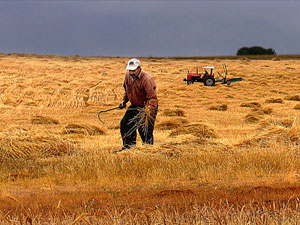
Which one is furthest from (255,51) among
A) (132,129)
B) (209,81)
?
(132,129)

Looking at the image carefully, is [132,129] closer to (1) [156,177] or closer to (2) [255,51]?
(1) [156,177]

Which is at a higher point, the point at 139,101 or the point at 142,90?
the point at 142,90

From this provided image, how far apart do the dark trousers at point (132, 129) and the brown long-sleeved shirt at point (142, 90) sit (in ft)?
0.60

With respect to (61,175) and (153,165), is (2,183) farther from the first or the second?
(153,165)

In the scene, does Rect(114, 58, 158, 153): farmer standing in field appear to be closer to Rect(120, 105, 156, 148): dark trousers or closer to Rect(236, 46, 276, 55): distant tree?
Rect(120, 105, 156, 148): dark trousers

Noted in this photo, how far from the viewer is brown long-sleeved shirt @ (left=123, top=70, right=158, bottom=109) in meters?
8.12

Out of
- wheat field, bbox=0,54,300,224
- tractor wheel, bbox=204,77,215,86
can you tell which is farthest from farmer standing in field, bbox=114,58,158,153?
tractor wheel, bbox=204,77,215,86

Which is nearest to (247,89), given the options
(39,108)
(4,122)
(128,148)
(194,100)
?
(194,100)

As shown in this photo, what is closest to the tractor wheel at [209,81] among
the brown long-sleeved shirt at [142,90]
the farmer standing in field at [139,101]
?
the farmer standing in field at [139,101]

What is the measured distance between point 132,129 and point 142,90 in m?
0.87

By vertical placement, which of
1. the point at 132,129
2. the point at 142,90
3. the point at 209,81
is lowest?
the point at 132,129

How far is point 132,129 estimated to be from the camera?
8.73 meters

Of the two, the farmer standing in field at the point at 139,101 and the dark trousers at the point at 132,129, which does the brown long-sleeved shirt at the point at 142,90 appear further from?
the dark trousers at the point at 132,129

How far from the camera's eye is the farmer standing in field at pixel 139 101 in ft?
26.6
